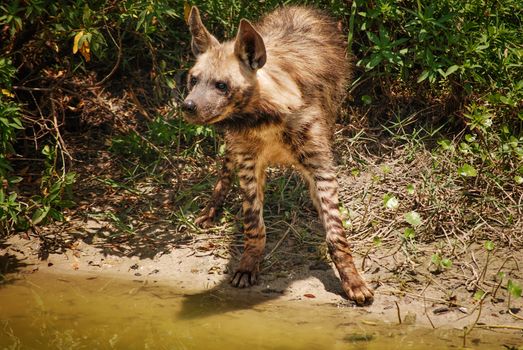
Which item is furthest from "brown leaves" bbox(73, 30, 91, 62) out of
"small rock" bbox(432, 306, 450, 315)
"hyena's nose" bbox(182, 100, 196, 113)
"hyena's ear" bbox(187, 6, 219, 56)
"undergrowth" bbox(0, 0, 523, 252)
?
"small rock" bbox(432, 306, 450, 315)

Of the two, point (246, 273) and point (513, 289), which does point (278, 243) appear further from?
point (513, 289)

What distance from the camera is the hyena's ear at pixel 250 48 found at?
409 centimetres

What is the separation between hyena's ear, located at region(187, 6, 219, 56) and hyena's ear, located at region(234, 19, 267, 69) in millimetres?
246

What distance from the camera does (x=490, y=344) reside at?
3.63 metres

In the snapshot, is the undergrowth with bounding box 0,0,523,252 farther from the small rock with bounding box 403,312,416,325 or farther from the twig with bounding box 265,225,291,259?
the small rock with bounding box 403,312,416,325

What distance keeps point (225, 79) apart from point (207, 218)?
4.28ft

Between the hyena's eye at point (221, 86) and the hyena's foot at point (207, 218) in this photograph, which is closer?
the hyena's eye at point (221, 86)

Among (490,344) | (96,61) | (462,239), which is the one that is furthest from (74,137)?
(490,344)

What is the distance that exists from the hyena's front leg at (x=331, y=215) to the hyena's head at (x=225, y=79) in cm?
60

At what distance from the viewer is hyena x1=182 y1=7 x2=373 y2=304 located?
413 centimetres

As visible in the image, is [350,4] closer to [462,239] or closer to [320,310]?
[462,239]

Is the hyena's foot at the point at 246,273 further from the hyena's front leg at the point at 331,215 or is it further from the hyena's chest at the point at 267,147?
the hyena's chest at the point at 267,147

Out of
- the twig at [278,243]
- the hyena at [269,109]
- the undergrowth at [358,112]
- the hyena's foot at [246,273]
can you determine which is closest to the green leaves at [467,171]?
the undergrowth at [358,112]

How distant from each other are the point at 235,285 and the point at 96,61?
2.64 metres
